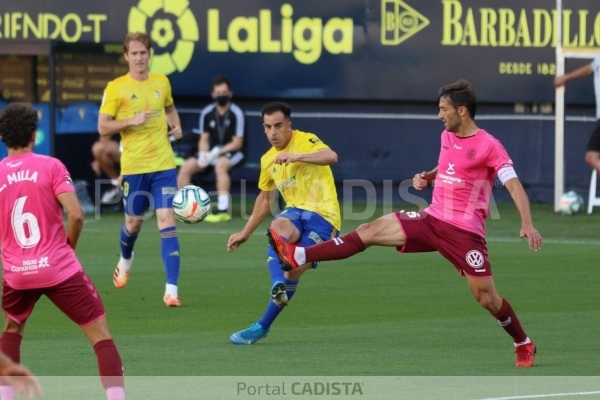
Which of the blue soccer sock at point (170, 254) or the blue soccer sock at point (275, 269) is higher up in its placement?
the blue soccer sock at point (275, 269)

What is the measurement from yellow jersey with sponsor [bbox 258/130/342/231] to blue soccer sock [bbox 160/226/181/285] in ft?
5.97

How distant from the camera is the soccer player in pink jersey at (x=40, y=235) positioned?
22.9ft

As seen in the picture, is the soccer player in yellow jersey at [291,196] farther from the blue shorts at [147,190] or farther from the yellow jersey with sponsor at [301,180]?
the blue shorts at [147,190]

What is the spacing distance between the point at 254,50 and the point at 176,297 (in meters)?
10.5

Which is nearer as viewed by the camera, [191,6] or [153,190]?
[153,190]

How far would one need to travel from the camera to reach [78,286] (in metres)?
7.05

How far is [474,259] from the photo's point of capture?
880cm

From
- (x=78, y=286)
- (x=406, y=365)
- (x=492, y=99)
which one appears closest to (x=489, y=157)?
(x=406, y=365)

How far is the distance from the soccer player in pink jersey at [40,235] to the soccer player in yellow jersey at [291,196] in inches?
111

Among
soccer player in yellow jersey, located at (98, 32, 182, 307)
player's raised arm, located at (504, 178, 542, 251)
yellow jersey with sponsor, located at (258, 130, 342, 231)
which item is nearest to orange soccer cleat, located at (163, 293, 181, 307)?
soccer player in yellow jersey, located at (98, 32, 182, 307)

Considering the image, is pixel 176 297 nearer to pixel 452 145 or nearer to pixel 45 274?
pixel 452 145

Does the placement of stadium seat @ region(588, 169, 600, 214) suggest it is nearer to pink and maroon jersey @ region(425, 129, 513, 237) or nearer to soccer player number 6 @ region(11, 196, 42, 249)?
pink and maroon jersey @ region(425, 129, 513, 237)

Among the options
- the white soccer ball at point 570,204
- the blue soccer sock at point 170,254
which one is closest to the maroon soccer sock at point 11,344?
the blue soccer sock at point 170,254

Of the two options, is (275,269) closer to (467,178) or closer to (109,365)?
(467,178)
